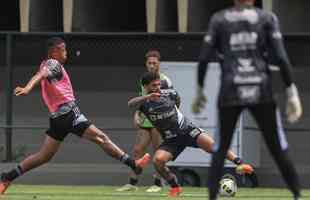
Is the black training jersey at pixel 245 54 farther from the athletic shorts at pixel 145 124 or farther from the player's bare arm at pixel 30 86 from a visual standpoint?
the athletic shorts at pixel 145 124

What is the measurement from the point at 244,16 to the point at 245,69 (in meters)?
0.46

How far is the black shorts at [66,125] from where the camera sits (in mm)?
12055

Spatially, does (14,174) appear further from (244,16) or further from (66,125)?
(244,16)

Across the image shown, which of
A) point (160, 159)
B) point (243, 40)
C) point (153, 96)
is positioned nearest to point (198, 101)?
point (243, 40)

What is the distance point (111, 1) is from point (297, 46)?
5150 mm

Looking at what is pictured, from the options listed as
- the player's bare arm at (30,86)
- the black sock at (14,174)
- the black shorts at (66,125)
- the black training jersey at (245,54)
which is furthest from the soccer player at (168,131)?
the black training jersey at (245,54)

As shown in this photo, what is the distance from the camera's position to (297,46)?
17203mm

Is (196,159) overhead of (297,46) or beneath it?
beneath

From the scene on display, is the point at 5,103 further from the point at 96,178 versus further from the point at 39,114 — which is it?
the point at 96,178

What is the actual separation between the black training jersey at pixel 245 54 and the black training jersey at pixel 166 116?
4.26 meters

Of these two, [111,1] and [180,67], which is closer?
[180,67]

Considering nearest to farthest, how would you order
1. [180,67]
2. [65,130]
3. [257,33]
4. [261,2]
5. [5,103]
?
[257,33] → [65,130] → [180,67] → [5,103] → [261,2]

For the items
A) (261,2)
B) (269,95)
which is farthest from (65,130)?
(261,2)

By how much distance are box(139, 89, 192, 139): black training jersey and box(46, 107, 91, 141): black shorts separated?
3.02 feet
